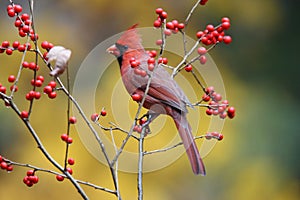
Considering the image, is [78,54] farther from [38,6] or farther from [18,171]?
[18,171]

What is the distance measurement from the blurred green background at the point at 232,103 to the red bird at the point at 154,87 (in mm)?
1646

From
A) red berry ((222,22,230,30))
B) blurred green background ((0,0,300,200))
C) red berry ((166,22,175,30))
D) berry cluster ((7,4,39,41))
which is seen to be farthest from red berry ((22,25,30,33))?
blurred green background ((0,0,300,200))

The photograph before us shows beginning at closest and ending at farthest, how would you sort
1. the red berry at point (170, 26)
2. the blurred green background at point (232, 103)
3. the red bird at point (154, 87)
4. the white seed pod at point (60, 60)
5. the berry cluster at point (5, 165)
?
the white seed pod at point (60, 60)
the berry cluster at point (5, 165)
the red berry at point (170, 26)
the red bird at point (154, 87)
the blurred green background at point (232, 103)

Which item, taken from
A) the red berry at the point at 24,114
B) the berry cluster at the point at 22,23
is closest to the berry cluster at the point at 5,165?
the red berry at the point at 24,114

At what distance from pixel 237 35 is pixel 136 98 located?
2.79m

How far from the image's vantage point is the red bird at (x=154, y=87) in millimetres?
1741

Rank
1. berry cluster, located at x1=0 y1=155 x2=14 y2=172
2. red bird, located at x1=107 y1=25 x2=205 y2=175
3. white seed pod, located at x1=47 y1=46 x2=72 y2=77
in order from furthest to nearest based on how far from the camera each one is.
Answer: red bird, located at x1=107 y1=25 x2=205 y2=175 < berry cluster, located at x1=0 y1=155 x2=14 y2=172 < white seed pod, located at x1=47 y1=46 x2=72 y2=77

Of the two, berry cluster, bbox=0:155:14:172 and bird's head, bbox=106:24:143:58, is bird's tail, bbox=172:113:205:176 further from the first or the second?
berry cluster, bbox=0:155:14:172

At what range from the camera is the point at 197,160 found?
155cm

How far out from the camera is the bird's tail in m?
1.55

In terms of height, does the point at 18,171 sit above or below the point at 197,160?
below

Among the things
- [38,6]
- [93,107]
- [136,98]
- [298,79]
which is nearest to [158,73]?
[136,98]

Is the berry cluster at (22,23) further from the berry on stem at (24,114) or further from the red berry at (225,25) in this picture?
the red berry at (225,25)

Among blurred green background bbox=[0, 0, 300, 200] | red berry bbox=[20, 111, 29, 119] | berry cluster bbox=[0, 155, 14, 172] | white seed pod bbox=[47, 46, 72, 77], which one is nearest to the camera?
white seed pod bbox=[47, 46, 72, 77]
